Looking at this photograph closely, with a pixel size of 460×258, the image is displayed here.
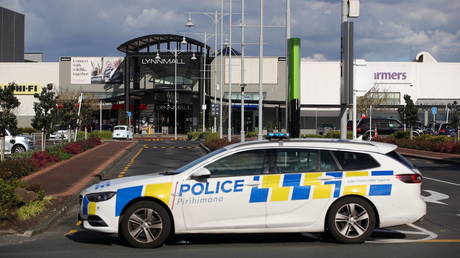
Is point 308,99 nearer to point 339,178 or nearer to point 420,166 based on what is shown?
point 420,166

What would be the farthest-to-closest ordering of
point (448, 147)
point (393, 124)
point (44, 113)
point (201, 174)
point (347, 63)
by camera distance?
point (393, 124) < point (448, 147) < point (44, 113) < point (347, 63) < point (201, 174)

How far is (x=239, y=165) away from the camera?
324 inches

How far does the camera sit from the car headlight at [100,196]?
8102mm

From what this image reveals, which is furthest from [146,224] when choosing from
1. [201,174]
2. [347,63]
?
[347,63]

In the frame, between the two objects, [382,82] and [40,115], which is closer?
[40,115]

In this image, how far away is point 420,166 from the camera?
926 inches

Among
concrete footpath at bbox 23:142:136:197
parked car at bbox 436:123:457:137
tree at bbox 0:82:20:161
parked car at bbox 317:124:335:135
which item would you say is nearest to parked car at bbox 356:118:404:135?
parked car at bbox 436:123:457:137

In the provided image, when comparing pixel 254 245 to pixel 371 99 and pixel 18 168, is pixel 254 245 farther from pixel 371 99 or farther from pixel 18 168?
pixel 371 99

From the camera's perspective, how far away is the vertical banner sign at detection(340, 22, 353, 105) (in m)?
14.1

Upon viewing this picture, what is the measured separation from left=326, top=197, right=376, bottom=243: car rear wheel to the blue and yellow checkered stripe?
0.14 m

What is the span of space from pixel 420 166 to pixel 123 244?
58.0 feet

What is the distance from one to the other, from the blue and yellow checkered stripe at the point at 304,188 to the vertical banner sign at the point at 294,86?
10.5 meters

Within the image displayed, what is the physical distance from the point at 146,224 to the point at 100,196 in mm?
767

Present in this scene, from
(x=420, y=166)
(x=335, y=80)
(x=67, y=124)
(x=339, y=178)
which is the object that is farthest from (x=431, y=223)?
(x=335, y=80)
